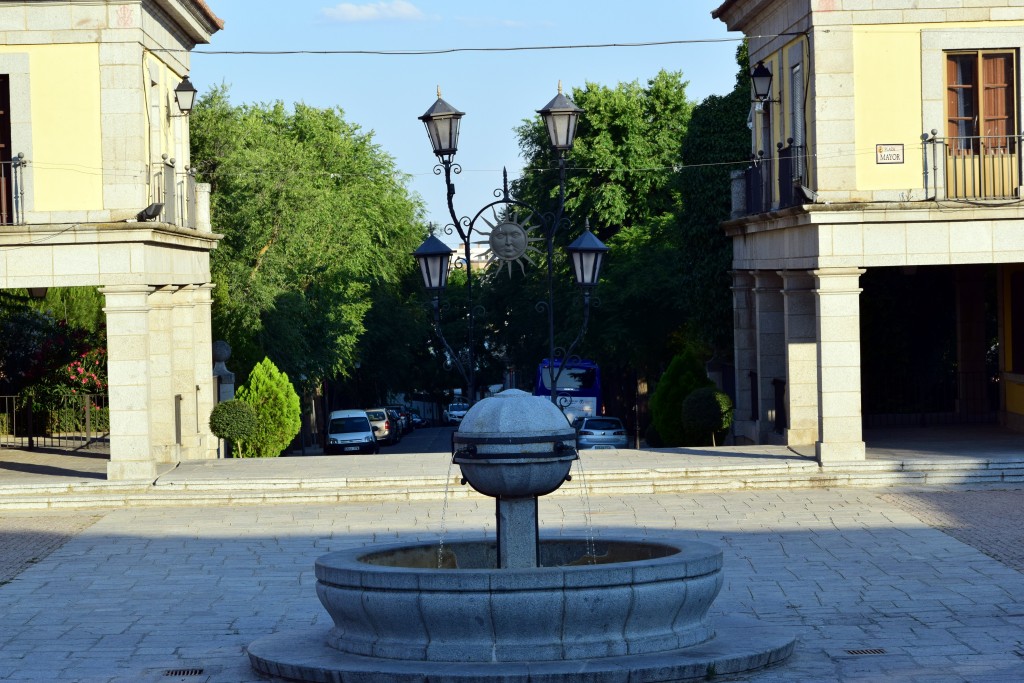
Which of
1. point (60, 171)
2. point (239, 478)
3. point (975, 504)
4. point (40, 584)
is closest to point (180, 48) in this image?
point (60, 171)

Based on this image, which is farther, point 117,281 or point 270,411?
point 270,411

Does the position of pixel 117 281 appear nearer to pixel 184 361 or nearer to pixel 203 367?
pixel 184 361

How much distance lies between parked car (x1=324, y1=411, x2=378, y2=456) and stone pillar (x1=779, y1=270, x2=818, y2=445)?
18864 mm

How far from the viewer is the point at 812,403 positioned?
26188 millimetres

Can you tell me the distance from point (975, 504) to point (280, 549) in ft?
30.5

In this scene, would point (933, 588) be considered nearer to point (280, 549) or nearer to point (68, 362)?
point (280, 549)

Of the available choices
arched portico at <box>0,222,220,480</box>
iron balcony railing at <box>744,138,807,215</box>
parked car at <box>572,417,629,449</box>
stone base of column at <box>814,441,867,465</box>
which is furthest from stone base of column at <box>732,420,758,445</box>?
arched portico at <box>0,222,220,480</box>

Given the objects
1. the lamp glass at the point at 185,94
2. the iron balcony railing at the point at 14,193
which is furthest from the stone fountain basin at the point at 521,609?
the lamp glass at the point at 185,94

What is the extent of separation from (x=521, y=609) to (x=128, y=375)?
13.6 metres

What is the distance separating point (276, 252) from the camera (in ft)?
134

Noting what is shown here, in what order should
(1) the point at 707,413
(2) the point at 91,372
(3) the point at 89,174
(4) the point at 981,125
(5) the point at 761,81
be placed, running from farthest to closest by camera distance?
1. (2) the point at 91,372
2. (1) the point at 707,413
3. (5) the point at 761,81
4. (4) the point at 981,125
5. (3) the point at 89,174

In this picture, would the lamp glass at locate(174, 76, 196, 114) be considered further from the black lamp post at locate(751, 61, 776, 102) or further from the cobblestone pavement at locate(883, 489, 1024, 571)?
the cobblestone pavement at locate(883, 489, 1024, 571)

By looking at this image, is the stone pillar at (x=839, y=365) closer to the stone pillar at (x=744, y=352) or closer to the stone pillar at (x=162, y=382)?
the stone pillar at (x=744, y=352)

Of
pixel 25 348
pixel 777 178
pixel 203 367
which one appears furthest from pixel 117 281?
pixel 25 348
